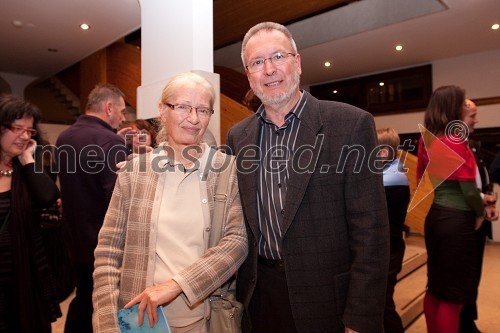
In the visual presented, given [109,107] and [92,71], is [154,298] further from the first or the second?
[92,71]

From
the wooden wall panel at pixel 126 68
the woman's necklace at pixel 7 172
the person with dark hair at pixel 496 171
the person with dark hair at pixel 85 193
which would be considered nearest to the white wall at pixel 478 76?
the person with dark hair at pixel 496 171

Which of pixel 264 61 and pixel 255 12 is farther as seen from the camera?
pixel 255 12

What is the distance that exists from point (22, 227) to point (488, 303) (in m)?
4.39

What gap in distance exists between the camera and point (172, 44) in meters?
2.76

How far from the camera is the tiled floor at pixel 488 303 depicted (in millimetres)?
3148

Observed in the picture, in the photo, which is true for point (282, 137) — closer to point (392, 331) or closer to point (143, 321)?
point (143, 321)

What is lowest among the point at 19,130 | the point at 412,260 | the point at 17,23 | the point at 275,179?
the point at 412,260

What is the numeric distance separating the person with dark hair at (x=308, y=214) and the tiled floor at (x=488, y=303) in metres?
2.38

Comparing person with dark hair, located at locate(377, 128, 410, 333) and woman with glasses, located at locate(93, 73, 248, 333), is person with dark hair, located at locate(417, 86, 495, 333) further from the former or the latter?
woman with glasses, located at locate(93, 73, 248, 333)

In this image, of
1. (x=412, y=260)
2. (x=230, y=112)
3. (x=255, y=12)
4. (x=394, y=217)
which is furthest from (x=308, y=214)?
(x=255, y=12)

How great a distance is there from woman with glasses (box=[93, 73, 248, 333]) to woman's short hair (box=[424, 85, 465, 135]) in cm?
170

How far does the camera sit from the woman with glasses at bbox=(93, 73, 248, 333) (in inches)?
50.1

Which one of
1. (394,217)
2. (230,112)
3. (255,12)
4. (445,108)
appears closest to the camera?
(394,217)

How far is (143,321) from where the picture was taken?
123 cm
